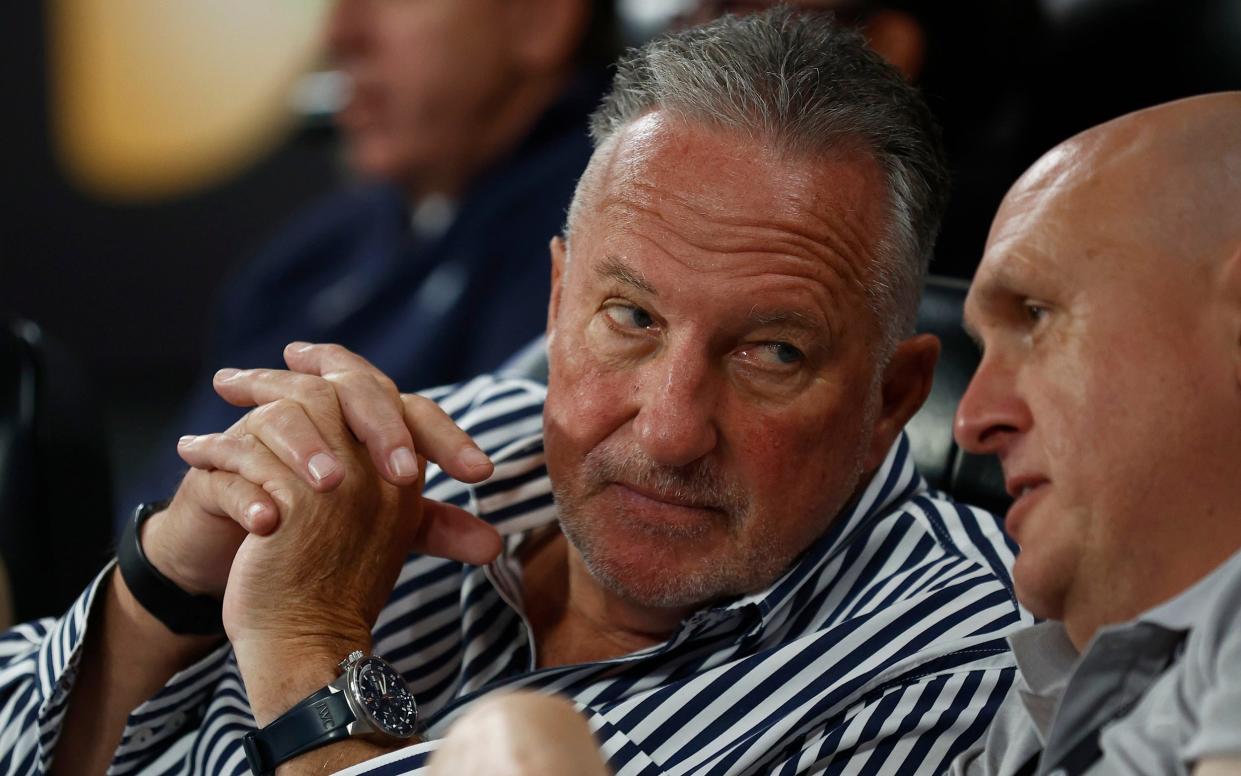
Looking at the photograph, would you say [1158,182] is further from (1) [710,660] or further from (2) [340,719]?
(2) [340,719]

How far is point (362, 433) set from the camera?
1.33 m

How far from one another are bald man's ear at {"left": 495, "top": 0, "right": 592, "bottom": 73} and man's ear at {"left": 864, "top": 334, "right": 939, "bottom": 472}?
1.63 metres

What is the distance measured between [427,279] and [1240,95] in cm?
189

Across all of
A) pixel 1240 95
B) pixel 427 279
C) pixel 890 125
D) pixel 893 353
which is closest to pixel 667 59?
pixel 890 125

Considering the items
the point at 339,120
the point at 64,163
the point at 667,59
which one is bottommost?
the point at 667,59

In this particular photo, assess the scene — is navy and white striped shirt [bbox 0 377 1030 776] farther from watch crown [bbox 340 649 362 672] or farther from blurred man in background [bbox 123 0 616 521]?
blurred man in background [bbox 123 0 616 521]

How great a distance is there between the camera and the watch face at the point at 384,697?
→ 1.20 m

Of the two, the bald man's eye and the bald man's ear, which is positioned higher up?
the bald man's ear

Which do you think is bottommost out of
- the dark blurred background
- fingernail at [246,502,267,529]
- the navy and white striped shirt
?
the navy and white striped shirt

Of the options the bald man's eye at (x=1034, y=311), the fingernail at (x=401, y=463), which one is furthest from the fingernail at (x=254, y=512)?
the bald man's eye at (x=1034, y=311)

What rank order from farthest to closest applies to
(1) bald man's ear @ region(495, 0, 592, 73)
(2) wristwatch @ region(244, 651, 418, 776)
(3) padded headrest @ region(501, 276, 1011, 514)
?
1. (1) bald man's ear @ region(495, 0, 592, 73)
2. (3) padded headrest @ region(501, 276, 1011, 514)
3. (2) wristwatch @ region(244, 651, 418, 776)

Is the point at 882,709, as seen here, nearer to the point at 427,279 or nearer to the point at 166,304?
the point at 427,279

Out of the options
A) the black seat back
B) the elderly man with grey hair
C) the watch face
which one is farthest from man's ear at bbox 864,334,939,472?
the black seat back

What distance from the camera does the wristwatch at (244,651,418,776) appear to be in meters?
1.19
